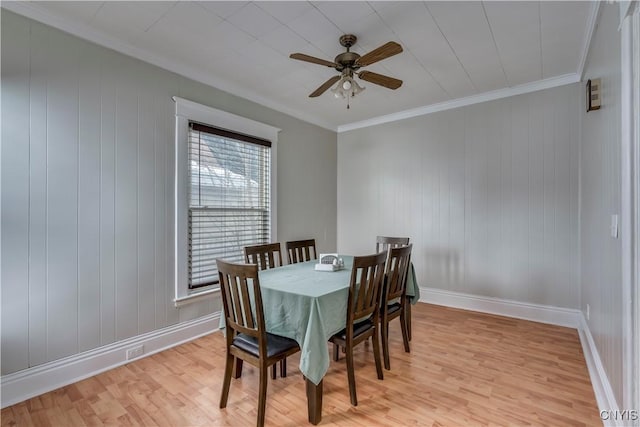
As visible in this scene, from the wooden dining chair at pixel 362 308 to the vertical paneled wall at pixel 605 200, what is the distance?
4.30ft

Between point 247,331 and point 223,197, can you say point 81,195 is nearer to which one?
point 223,197

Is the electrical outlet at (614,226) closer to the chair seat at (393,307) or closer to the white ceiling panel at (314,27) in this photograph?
the chair seat at (393,307)

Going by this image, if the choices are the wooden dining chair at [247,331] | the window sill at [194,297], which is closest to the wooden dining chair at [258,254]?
the wooden dining chair at [247,331]

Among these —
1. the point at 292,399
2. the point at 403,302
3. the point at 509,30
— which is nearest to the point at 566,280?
the point at 403,302

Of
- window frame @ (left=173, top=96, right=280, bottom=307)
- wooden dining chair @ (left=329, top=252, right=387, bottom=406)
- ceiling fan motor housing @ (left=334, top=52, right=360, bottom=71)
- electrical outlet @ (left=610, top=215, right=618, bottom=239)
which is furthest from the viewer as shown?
window frame @ (left=173, top=96, right=280, bottom=307)

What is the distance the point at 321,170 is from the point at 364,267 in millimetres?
3070

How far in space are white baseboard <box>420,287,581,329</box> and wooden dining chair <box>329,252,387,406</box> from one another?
2.25m

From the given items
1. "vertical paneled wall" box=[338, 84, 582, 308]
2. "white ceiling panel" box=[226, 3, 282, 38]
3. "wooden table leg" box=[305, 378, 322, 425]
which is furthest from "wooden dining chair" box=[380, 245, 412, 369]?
"white ceiling panel" box=[226, 3, 282, 38]

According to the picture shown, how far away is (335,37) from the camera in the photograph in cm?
256

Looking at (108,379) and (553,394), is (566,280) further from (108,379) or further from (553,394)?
(108,379)

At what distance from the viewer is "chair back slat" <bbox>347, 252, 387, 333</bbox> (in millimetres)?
2016

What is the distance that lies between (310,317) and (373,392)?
33.7 inches

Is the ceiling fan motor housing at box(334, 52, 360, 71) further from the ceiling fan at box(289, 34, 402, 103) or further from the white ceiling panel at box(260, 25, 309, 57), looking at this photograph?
the white ceiling panel at box(260, 25, 309, 57)

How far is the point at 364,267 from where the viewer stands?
2049 mm
